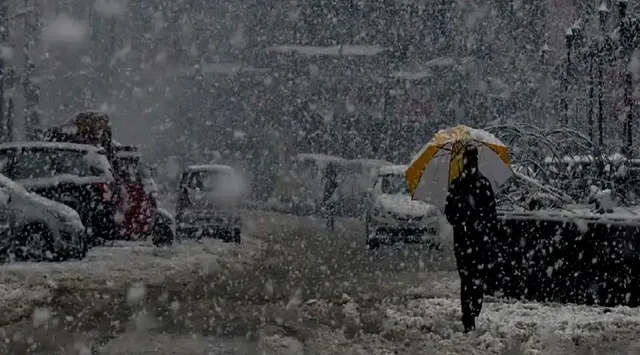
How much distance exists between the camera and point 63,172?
15.9 meters

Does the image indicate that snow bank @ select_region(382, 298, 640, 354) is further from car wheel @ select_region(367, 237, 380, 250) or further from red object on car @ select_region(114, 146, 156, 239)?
car wheel @ select_region(367, 237, 380, 250)

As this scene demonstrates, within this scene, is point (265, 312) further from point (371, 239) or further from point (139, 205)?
point (371, 239)

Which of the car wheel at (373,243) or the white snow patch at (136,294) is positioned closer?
the white snow patch at (136,294)

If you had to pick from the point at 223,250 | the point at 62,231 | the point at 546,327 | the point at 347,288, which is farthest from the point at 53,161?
→ the point at 546,327

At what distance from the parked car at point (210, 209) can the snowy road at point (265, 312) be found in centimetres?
308

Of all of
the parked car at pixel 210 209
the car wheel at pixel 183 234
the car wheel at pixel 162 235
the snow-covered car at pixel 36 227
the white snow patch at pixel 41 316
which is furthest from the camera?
the car wheel at pixel 183 234

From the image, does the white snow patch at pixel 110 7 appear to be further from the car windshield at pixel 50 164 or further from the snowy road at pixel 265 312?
the car windshield at pixel 50 164

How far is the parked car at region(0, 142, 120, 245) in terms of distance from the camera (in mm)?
15812

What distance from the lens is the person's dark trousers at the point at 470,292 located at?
9227 millimetres

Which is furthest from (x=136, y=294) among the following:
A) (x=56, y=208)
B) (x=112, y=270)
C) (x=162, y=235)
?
(x=162, y=235)

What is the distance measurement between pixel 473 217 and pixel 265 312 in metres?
2.71

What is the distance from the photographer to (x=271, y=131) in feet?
165

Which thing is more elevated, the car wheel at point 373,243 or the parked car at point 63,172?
the parked car at point 63,172

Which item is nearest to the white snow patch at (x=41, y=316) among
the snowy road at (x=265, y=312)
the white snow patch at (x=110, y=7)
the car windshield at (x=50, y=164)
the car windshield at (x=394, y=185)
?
the snowy road at (x=265, y=312)
